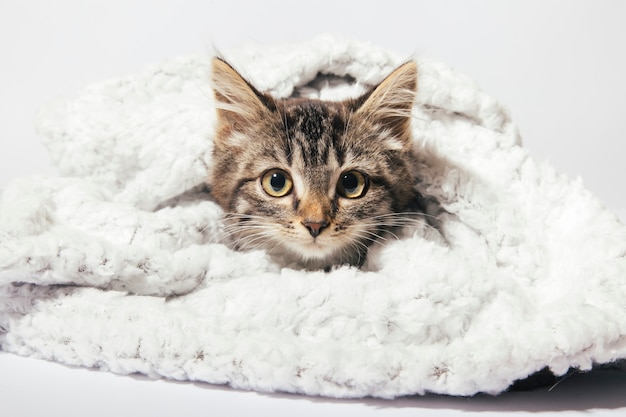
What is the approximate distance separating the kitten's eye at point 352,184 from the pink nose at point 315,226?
14 centimetres

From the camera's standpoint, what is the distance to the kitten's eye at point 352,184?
1782 mm

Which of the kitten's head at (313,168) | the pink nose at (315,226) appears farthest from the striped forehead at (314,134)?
the pink nose at (315,226)

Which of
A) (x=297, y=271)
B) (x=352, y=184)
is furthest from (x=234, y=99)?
(x=297, y=271)

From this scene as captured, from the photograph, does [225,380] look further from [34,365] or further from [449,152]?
[449,152]

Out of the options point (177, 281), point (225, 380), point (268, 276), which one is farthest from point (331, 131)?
point (225, 380)

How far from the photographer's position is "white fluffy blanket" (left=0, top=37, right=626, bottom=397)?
1.38 meters

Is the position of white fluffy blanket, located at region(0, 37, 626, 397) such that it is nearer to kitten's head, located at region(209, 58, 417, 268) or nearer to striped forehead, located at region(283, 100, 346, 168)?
kitten's head, located at region(209, 58, 417, 268)

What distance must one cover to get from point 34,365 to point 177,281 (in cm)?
38

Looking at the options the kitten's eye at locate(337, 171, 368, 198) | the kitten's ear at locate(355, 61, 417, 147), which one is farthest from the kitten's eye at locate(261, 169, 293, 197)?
the kitten's ear at locate(355, 61, 417, 147)

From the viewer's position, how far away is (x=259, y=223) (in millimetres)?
1790

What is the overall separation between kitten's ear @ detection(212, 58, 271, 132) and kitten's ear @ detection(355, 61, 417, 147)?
11.1 inches

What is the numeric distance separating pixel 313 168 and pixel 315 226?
0.53 ft

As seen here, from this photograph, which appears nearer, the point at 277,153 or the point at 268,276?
the point at 268,276

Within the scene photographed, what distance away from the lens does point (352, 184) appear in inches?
70.6
